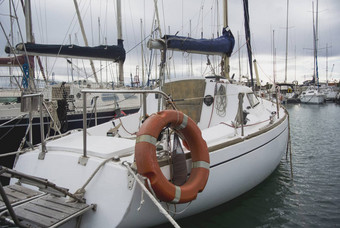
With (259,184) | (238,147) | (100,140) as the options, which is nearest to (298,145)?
(259,184)

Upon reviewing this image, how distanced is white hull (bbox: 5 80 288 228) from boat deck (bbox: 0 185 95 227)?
0.71 feet

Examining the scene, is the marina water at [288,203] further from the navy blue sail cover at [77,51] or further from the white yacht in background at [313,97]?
the white yacht in background at [313,97]

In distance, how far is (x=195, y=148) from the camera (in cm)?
315

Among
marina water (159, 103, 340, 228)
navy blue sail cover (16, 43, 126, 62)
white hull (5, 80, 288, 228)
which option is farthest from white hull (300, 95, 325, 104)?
white hull (5, 80, 288, 228)

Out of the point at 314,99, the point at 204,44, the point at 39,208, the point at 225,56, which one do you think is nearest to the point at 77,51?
the point at 204,44

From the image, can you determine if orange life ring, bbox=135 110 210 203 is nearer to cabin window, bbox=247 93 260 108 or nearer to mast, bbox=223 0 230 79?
cabin window, bbox=247 93 260 108

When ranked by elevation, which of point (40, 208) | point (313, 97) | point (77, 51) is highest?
point (77, 51)

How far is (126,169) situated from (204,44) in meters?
4.85

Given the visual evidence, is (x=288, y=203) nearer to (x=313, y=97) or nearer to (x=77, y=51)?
(x=77, y=51)

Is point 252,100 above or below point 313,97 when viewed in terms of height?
above

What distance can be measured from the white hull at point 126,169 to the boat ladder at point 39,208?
200mm

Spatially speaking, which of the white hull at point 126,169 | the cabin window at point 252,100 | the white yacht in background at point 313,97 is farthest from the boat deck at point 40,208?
the white yacht in background at point 313,97

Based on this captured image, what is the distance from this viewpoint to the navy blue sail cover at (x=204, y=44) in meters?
6.09

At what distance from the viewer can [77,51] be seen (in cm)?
853
